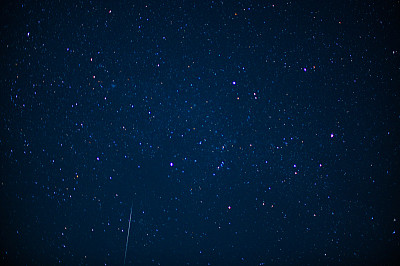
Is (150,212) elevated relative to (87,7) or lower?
lower

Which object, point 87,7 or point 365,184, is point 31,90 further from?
point 365,184

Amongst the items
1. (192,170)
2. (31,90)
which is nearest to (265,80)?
(192,170)

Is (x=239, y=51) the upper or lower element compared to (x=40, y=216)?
upper

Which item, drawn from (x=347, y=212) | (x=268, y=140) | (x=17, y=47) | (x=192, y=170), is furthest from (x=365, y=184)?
(x=17, y=47)

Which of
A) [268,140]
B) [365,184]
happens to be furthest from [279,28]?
[365,184]

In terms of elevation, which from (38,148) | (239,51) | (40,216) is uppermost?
(239,51)

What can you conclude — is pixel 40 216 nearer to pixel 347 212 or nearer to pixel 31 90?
pixel 31 90
